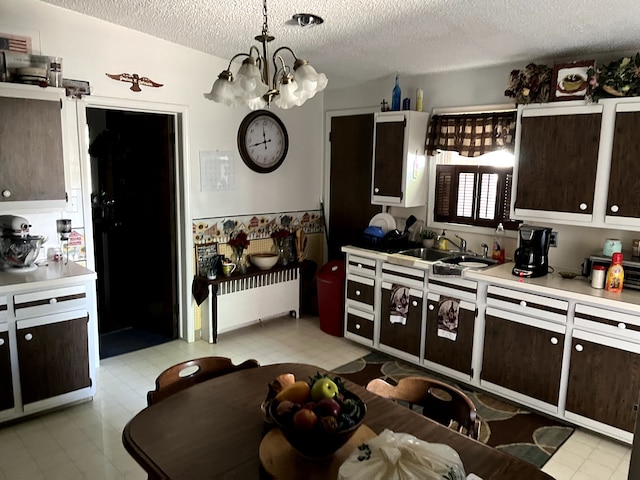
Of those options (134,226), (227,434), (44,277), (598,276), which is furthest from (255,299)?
(227,434)

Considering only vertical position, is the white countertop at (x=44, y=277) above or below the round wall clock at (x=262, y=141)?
below

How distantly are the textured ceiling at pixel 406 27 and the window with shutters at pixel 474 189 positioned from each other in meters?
0.78

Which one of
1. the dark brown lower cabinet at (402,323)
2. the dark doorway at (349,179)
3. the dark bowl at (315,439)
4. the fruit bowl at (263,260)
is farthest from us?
the dark doorway at (349,179)

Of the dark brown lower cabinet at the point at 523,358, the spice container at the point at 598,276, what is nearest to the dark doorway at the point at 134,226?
the dark brown lower cabinet at the point at 523,358

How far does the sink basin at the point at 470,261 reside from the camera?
151 inches

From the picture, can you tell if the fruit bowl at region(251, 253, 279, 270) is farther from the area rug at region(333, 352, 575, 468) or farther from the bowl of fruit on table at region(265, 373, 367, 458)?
the bowl of fruit on table at region(265, 373, 367, 458)

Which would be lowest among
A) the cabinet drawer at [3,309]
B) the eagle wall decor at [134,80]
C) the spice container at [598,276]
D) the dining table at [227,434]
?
the dining table at [227,434]

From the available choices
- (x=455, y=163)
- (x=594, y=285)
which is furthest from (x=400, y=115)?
(x=594, y=285)

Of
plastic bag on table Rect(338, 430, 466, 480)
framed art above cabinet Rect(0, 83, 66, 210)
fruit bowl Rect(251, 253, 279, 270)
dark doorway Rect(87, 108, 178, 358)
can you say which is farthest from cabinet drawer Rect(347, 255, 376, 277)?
plastic bag on table Rect(338, 430, 466, 480)

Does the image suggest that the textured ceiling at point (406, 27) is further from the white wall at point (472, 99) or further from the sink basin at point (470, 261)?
the sink basin at point (470, 261)

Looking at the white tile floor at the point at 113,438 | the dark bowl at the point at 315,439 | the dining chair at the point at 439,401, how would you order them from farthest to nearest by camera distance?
the white tile floor at the point at 113,438 < the dining chair at the point at 439,401 < the dark bowl at the point at 315,439

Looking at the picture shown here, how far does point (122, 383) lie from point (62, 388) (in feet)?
1.75

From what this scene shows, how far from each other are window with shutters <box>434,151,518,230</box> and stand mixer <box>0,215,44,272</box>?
10.6ft

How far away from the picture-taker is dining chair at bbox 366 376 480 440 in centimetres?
185
